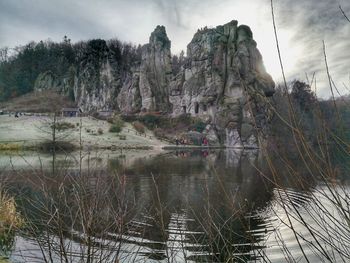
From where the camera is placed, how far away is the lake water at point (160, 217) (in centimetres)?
370

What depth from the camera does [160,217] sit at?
11.1ft

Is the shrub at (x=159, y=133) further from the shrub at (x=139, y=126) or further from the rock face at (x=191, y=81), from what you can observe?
the rock face at (x=191, y=81)

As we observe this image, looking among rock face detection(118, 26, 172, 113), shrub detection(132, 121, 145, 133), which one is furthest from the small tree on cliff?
rock face detection(118, 26, 172, 113)

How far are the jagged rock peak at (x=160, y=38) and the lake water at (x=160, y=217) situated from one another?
198 ft

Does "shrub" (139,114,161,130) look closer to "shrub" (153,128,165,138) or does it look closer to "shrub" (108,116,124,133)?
"shrub" (153,128,165,138)

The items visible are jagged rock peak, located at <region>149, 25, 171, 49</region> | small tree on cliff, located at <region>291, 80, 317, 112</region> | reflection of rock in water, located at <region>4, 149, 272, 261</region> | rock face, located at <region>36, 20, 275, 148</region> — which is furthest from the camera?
jagged rock peak, located at <region>149, 25, 171, 49</region>

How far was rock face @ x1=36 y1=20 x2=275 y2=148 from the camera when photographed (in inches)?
2608

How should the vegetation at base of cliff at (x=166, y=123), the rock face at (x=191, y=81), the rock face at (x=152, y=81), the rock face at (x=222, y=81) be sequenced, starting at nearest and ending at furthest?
the rock face at (x=222, y=81)
the rock face at (x=191, y=81)
the vegetation at base of cliff at (x=166, y=123)
the rock face at (x=152, y=81)

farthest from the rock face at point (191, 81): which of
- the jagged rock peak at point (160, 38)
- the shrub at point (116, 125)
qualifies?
the shrub at point (116, 125)

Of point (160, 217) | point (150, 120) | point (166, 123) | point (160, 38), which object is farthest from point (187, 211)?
point (160, 38)

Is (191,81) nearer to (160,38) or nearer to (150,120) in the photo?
(150,120)

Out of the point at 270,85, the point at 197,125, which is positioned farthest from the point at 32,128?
the point at 270,85

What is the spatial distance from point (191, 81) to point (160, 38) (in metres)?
15.6

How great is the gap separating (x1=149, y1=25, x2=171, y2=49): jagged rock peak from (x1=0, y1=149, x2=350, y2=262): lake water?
60221 millimetres
